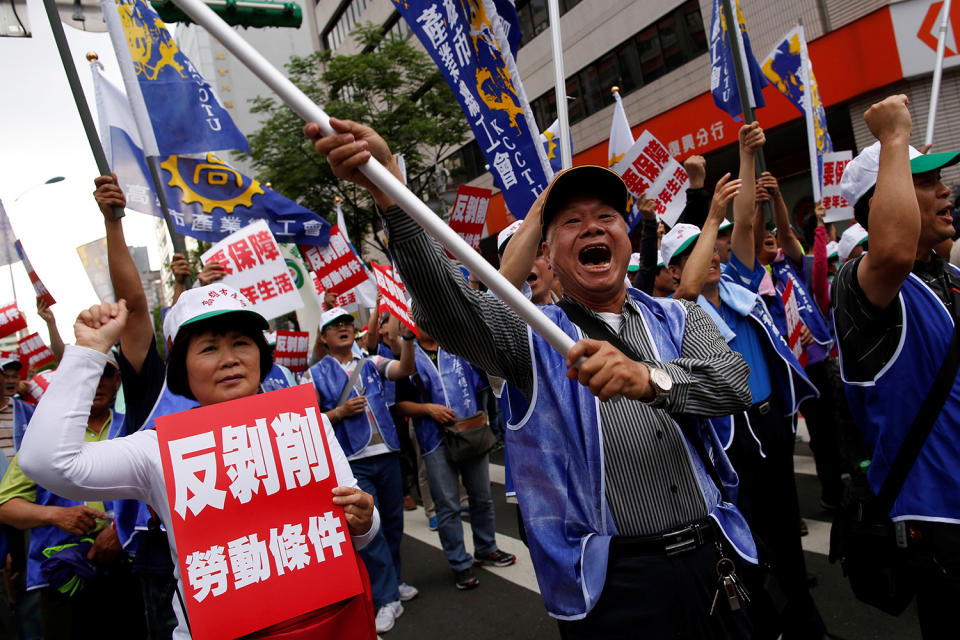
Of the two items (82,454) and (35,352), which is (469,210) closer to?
(82,454)

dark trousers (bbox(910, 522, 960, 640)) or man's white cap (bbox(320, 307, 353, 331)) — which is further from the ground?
man's white cap (bbox(320, 307, 353, 331))

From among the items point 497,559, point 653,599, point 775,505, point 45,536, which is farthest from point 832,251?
point 45,536

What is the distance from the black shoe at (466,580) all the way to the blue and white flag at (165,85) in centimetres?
346

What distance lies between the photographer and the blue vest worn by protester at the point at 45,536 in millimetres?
3260

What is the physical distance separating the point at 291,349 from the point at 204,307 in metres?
3.53

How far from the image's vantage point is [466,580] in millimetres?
4848

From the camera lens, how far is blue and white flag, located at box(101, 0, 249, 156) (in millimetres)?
4387

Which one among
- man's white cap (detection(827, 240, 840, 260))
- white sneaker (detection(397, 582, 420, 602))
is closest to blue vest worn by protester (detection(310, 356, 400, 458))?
white sneaker (detection(397, 582, 420, 602))

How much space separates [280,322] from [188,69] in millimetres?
23128

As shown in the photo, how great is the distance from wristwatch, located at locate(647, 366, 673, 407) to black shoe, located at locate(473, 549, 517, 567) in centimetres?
391

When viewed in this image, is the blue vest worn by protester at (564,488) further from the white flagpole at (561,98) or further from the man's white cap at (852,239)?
the man's white cap at (852,239)

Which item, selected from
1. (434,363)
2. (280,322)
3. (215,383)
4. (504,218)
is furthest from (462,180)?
(215,383)

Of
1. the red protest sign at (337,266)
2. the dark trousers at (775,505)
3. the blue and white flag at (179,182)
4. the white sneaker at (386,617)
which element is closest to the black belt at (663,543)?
the dark trousers at (775,505)

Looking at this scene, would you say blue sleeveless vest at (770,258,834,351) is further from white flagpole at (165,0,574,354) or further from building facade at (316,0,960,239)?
building facade at (316,0,960,239)
